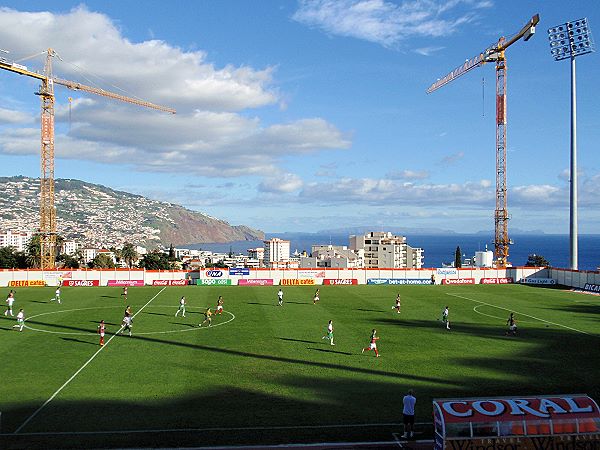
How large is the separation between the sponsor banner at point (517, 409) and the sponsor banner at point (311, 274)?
58460 millimetres

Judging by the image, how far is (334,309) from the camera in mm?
50000

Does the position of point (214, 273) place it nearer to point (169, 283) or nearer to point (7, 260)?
point (169, 283)

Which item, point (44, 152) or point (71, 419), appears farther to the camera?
point (44, 152)

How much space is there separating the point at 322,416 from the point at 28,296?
46.8 m

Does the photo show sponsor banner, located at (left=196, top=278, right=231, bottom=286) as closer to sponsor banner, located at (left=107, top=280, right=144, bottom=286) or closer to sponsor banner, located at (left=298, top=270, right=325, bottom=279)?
sponsor banner, located at (left=107, top=280, right=144, bottom=286)

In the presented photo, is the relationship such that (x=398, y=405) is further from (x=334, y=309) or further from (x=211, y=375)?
(x=334, y=309)

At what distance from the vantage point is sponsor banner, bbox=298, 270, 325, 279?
244 feet

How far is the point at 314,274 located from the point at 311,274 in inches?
17.2

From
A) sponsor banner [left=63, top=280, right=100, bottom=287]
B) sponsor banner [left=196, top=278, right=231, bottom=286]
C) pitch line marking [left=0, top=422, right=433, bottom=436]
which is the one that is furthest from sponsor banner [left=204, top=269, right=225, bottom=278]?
pitch line marking [left=0, top=422, right=433, bottom=436]

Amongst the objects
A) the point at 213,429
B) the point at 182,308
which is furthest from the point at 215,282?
the point at 213,429

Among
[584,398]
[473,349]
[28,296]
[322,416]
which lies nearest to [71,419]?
[322,416]

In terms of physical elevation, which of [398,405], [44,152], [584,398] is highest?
[44,152]

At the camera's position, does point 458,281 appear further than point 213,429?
Yes

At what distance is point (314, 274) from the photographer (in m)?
74.9
